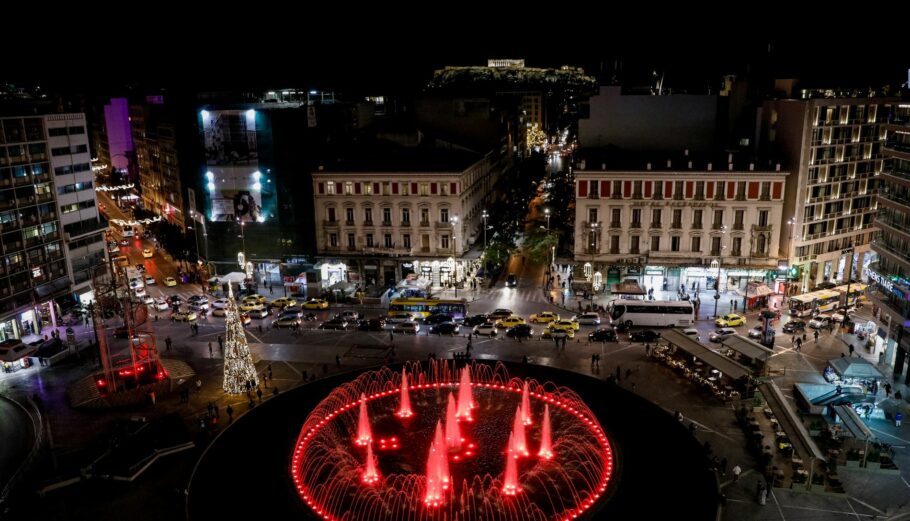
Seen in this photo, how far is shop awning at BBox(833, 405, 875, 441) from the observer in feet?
143

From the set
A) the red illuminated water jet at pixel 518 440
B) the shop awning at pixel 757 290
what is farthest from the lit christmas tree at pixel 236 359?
the shop awning at pixel 757 290

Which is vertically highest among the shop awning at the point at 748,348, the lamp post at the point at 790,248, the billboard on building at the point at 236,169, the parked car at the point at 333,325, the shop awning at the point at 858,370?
the billboard on building at the point at 236,169

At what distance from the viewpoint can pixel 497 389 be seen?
53750 mm

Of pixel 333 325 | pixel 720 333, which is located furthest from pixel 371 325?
pixel 720 333

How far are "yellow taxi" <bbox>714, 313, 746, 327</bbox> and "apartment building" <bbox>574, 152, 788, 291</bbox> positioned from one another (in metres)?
7.94

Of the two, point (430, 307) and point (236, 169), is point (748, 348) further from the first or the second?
point (236, 169)

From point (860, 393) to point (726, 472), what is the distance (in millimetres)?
13943

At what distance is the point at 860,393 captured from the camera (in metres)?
49.0

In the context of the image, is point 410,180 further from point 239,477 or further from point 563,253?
point 239,477

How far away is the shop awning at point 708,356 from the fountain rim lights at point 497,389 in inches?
501

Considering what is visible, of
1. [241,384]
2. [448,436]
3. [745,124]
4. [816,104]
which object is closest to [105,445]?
[241,384]

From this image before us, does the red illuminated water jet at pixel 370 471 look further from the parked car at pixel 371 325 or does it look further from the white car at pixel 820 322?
the white car at pixel 820 322

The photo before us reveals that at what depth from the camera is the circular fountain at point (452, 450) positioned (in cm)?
3819

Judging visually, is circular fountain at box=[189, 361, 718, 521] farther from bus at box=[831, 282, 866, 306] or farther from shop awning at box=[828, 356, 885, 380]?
bus at box=[831, 282, 866, 306]
